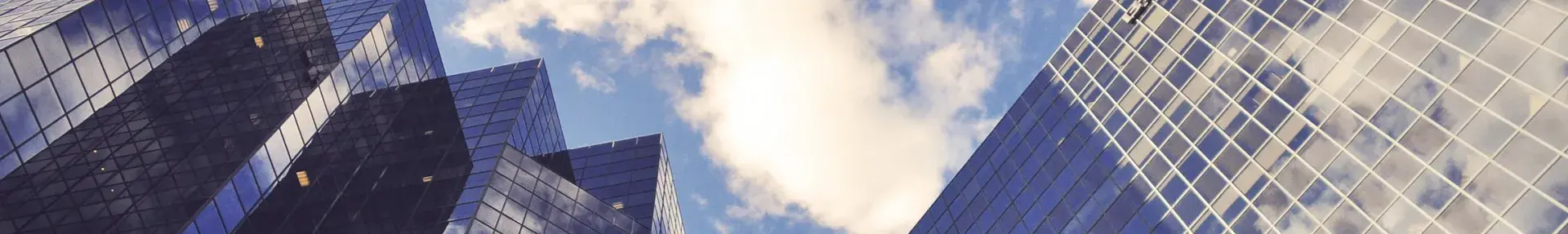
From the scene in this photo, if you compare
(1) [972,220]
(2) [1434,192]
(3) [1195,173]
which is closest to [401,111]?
(1) [972,220]

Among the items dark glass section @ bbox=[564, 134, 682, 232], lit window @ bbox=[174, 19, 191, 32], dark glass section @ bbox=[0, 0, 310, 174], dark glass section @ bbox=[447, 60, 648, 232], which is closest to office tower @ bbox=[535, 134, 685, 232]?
dark glass section @ bbox=[564, 134, 682, 232]

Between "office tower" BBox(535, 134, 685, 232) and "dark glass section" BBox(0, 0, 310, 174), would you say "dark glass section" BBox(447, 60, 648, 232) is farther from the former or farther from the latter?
"dark glass section" BBox(0, 0, 310, 174)

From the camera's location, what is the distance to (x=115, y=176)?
36.2 meters

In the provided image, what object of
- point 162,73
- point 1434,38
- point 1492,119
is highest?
point 1434,38

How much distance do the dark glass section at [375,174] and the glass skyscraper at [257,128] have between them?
0.33 feet

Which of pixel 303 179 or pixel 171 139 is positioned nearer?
pixel 171 139

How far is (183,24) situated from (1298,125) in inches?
1926

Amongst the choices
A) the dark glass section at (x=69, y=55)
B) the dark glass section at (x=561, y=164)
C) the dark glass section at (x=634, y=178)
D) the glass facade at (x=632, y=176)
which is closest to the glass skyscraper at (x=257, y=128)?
the dark glass section at (x=69, y=55)

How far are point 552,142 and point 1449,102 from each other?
198ft

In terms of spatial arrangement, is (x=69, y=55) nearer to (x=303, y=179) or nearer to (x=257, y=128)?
(x=257, y=128)

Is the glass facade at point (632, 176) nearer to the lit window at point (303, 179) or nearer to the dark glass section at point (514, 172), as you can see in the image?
the dark glass section at point (514, 172)

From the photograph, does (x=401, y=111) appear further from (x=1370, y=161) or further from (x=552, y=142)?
(x=1370, y=161)

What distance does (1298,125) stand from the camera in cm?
4453

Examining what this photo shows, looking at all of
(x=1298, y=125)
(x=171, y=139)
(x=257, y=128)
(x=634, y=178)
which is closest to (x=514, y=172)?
(x=257, y=128)
